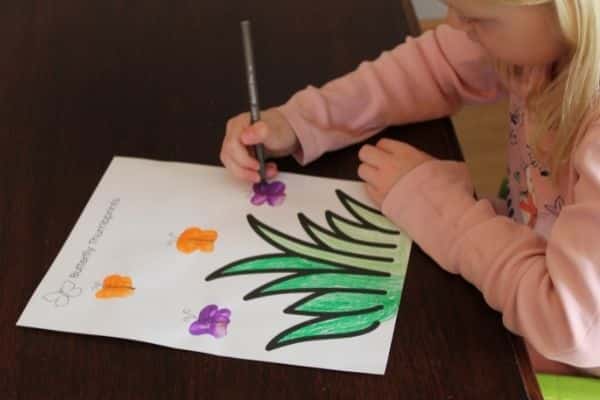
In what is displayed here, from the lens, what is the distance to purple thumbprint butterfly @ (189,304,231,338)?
59cm

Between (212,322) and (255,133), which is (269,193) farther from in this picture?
(212,322)

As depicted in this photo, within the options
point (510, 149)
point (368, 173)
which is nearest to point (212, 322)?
point (368, 173)

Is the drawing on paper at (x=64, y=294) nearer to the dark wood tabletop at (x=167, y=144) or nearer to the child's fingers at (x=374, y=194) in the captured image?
the dark wood tabletop at (x=167, y=144)

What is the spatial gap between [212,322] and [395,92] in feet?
1.14

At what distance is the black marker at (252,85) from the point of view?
0.66 metres

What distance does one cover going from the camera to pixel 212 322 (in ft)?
1.97

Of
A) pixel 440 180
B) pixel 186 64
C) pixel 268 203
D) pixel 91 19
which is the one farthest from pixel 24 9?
pixel 440 180

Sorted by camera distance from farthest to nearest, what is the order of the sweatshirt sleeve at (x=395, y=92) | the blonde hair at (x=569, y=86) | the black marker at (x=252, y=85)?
the sweatshirt sleeve at (x=395, y=92) → the black marker at (x=252, y=85) → the blonde hair at (x=569, y=86)

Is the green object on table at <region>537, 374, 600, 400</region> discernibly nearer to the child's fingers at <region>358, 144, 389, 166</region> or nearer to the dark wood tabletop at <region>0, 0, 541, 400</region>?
the dark wood tabletop at <region>0, 0, 541, 400</region>

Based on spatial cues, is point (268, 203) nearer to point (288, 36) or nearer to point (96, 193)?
point (96, 193)

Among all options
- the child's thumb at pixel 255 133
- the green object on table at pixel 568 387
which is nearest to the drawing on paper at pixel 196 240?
the child's thumb at pixel 255 133

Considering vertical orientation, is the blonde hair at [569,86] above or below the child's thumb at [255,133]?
below

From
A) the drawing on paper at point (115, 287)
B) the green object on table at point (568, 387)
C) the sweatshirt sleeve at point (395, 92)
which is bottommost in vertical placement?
the green object on table at point (568, 387)

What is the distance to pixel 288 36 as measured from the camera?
2.96ft
